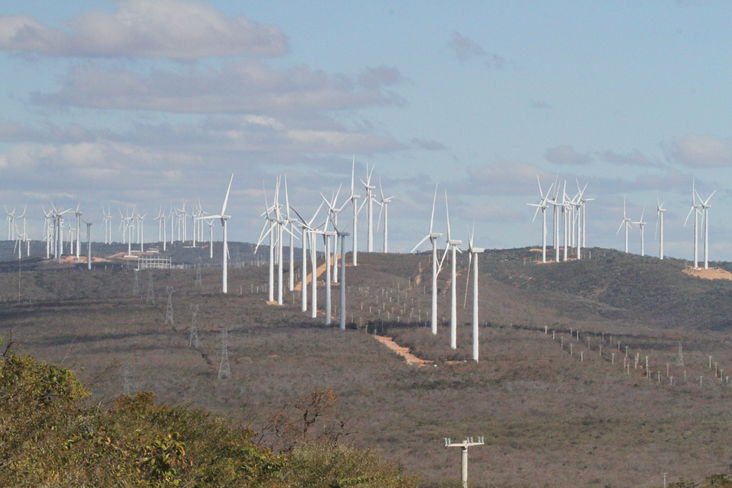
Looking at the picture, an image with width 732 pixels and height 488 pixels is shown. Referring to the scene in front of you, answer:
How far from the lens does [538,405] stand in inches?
4557

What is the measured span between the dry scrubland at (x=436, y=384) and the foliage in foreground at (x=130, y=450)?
6811 millimetres

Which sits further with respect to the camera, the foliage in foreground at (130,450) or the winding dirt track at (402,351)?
the winding dirt track at (402,351)

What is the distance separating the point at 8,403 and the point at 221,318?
130 m

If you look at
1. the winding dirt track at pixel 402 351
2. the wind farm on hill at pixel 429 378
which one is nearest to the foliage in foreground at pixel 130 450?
the wind farm on hill at pixel 429 378

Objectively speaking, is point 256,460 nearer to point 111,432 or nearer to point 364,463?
point 111,432

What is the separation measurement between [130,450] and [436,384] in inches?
3260

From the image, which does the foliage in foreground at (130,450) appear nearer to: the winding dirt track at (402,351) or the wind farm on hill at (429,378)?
the wind farm on hill at (429,378)

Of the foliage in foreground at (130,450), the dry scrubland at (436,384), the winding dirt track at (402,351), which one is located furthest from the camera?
the winding dirt track at (402,351)

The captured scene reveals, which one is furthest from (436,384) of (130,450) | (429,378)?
(130,450)

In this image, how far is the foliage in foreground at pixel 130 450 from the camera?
41562mm

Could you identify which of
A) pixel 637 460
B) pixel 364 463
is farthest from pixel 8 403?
pixel 637 460

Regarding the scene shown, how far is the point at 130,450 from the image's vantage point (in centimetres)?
4512

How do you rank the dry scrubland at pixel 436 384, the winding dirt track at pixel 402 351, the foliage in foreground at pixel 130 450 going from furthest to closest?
the winding dirt track at pixel 402 351 < the dry scrubland at pixel 436 384 < the foliage in foreground at pixel 130 450

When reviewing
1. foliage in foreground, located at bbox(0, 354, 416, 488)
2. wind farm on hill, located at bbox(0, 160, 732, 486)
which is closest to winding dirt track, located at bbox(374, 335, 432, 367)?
wind farm on hill, located at bbox(0, 160, 732, 486)
